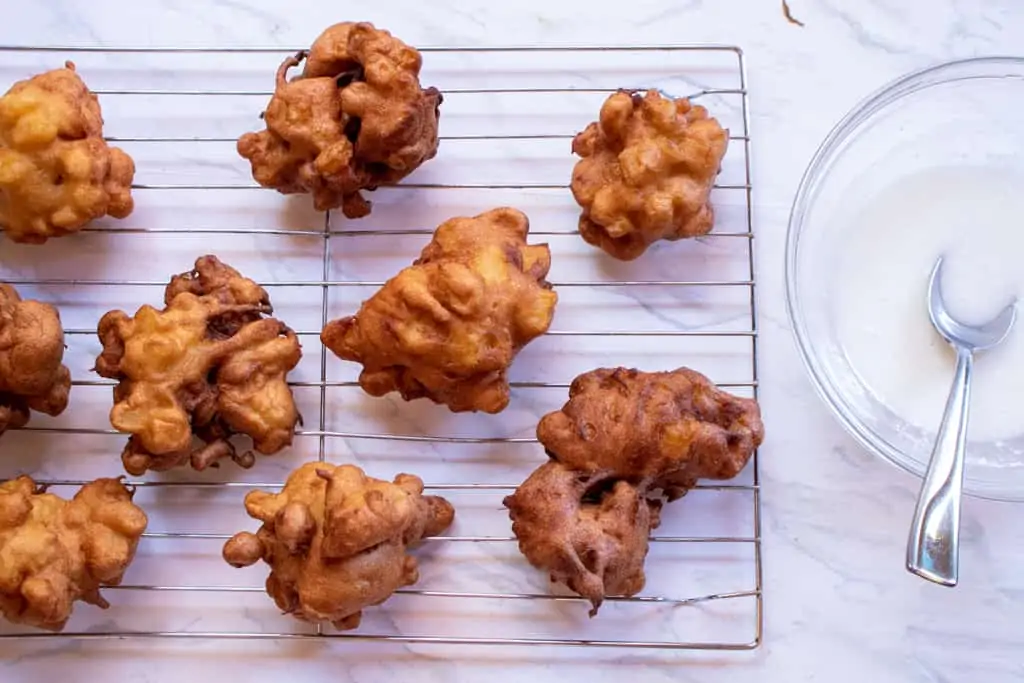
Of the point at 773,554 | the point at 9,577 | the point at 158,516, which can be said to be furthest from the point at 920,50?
the point at 9,577

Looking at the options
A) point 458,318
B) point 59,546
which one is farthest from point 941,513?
point 59,546

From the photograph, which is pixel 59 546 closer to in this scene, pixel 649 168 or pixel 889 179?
pixel 649 168

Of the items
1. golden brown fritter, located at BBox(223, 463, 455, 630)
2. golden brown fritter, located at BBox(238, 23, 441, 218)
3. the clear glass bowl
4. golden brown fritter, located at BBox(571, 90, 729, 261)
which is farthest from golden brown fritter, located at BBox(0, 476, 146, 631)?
the clear glass bowl

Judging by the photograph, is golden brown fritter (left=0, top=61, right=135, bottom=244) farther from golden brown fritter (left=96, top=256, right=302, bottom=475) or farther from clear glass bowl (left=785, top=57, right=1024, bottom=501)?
clear glass bowl (left=785, top=57, right=1024, bottom=501)

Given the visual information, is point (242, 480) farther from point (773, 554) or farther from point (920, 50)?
point (920, 50)

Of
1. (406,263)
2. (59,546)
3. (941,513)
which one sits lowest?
(59,546)

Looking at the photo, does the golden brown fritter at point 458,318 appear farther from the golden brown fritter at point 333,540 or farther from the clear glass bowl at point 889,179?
the clear glass bowl at point 889,179

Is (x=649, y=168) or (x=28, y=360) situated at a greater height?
(x=649, y=168)
